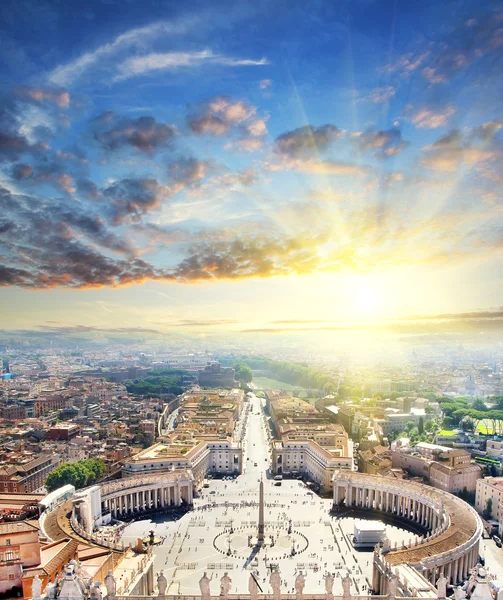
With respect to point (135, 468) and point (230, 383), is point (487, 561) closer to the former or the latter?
point (135, 468)

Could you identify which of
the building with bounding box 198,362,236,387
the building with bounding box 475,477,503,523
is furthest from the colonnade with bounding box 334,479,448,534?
the building with bounding box 198,362,236,387

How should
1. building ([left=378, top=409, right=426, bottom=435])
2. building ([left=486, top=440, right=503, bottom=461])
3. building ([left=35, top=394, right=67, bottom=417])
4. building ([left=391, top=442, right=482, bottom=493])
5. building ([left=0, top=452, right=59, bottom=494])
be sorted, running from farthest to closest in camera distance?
building ([left=35, top=394, right=67, bottom=417])
building ([left=378, top=409, right=426, bottom=435])
building ([left=486, top=440, right=503, bottom=461])
building ([left=0, top=452, right=59, bottom=494])
building ([left=391, top=442, right=482, bottom=493])

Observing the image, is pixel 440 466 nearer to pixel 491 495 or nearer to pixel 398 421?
pixel 491 495

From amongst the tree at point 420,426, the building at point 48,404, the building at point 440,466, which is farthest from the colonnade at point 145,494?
the building at point 48,404

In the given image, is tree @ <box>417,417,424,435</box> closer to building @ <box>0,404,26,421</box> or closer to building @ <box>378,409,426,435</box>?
building @ <box>378,409,426,435</box>

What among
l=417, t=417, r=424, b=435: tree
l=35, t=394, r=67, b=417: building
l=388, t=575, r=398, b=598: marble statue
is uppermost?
l=388, t=575, r=398, b=598: marble statue

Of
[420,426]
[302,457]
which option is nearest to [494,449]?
[420,426]
